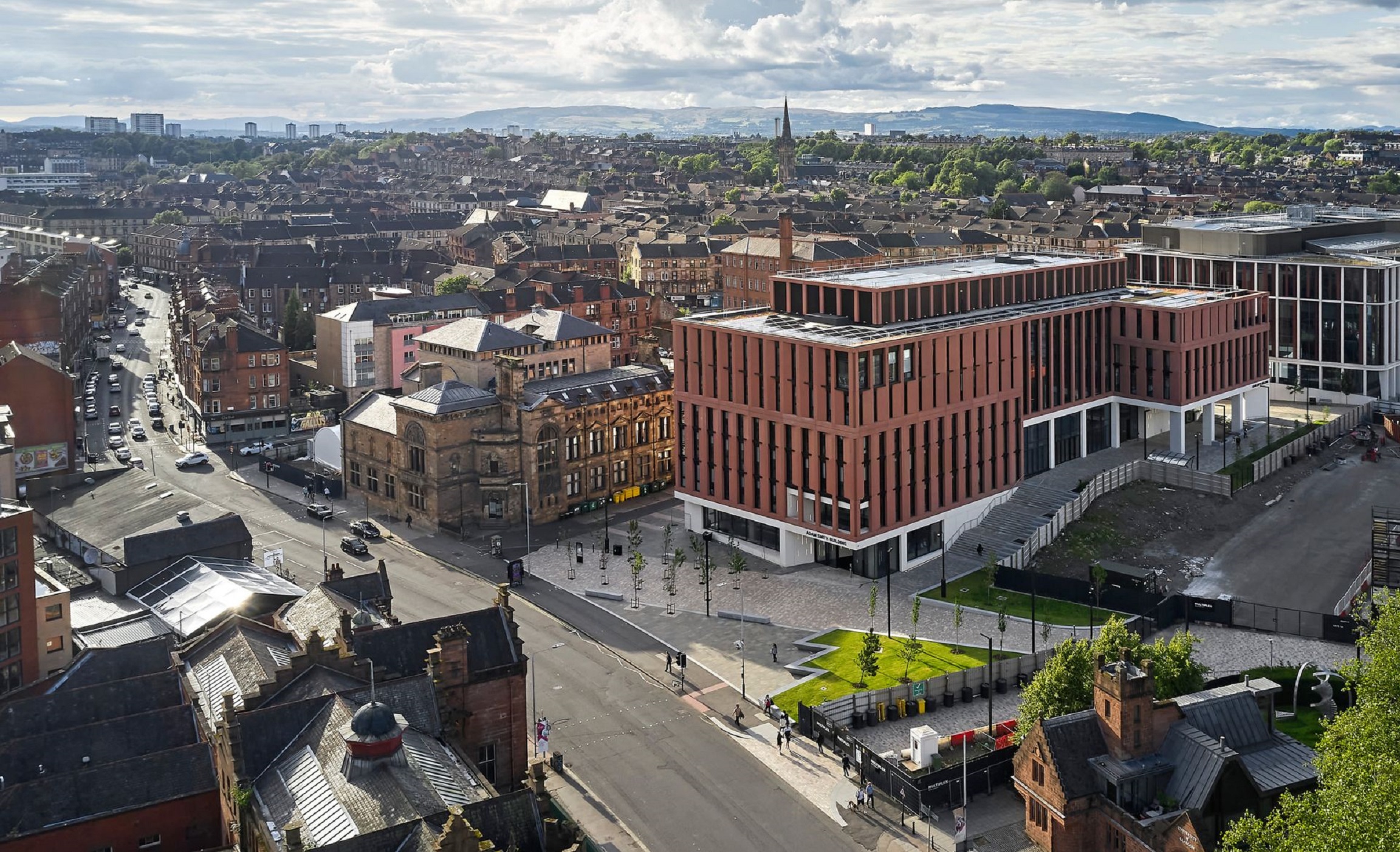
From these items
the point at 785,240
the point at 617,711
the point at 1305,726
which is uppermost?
the point at 785,240

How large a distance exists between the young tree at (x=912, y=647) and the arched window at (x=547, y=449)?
122 feet

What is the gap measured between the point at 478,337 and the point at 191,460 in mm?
33336

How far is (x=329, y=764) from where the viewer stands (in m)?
54.1

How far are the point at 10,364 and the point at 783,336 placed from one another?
7239 centimetres

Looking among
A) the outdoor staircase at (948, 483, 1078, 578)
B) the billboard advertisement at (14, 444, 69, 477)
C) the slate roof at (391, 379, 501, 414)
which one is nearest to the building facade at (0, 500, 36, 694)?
the slate roof at (391, 379, 501, 414)

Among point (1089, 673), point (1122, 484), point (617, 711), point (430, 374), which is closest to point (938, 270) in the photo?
point (1122, 484)

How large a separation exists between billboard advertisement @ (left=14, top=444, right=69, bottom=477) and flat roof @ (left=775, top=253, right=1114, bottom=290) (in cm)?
6763

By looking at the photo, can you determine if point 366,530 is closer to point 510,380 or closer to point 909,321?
point 510,380

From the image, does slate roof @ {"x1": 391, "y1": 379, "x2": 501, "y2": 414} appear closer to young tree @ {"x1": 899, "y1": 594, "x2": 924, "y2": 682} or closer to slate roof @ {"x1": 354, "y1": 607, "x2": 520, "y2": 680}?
young tree @ {"x1": 899, "y1": 594, "x2": 924, "y2": 682}

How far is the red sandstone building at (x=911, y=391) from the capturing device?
317 ft

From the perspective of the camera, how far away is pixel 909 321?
109 metres

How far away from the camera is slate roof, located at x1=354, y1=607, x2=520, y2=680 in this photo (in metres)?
64.8

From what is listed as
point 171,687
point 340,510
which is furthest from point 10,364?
point 171,687

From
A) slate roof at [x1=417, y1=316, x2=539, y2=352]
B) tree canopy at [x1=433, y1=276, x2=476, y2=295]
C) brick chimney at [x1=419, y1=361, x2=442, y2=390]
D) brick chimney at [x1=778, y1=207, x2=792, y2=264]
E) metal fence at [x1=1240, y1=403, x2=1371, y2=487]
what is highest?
brick chimney at [x1=778, y1=207, x2=792, y2=264]
